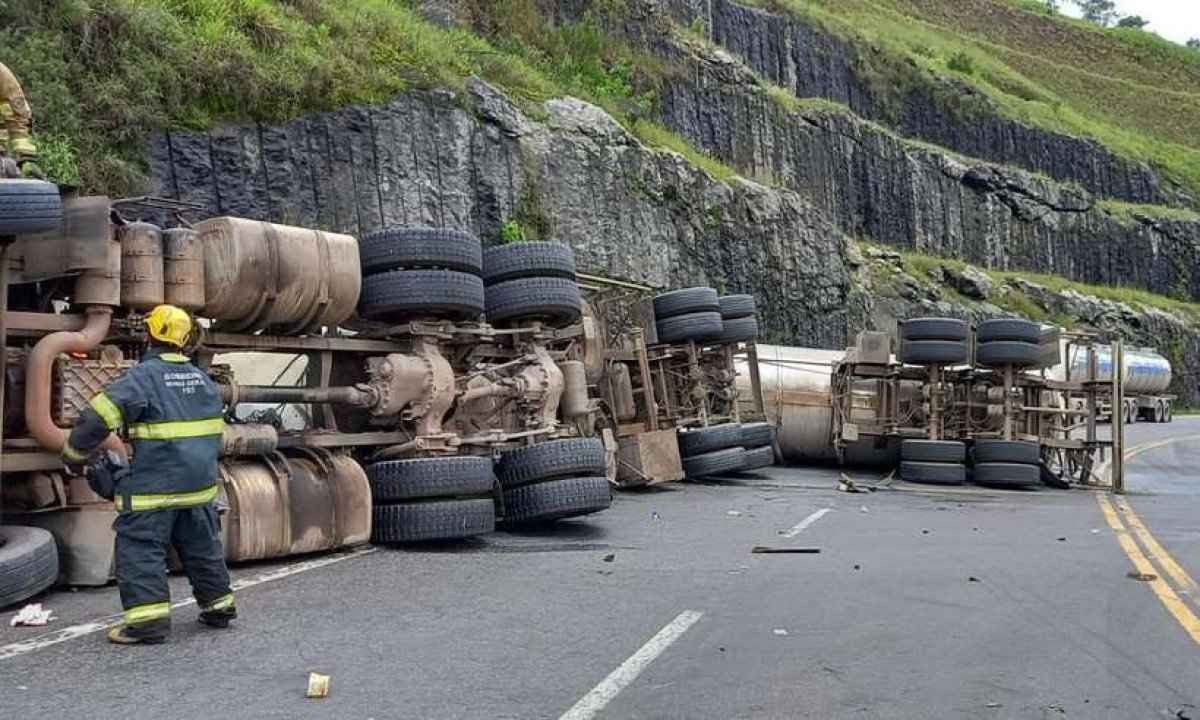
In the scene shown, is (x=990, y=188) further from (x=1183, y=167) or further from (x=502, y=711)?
(x=502, y=711)

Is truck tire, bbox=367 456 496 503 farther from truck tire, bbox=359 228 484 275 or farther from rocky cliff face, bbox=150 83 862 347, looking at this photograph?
rocky cliff face, bbox=150 83 862 347

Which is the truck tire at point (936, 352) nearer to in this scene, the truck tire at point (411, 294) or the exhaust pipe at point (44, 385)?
the truck tire at point (411, 294)

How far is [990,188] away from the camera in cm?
4966

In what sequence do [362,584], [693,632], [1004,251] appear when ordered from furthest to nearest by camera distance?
[1004,251], [362,584], [693,632]

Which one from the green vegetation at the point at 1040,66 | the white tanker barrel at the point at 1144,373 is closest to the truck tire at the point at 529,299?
the white tanker barrel at the point at 1144,373

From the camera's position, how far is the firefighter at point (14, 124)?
22.8 feet

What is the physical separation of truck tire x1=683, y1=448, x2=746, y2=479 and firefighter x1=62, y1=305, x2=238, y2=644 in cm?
915

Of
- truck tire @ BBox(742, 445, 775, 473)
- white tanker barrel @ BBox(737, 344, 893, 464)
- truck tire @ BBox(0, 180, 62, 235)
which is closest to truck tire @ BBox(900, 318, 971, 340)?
white tanker barrel @ BBox(737, 344, 893, 464)

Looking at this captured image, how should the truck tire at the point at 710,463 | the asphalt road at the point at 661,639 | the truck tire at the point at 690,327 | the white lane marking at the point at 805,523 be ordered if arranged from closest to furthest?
the asphalt road at the point at 661,639 < the white lane marking at the point at 805,523 < the truck tire at the point at 710,463 < the truck tire at the point at 690,327

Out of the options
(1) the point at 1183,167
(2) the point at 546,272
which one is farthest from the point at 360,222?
(1) the point at 1183,167

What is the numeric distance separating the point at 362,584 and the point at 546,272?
4.09m

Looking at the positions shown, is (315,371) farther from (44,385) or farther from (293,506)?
(44,385)

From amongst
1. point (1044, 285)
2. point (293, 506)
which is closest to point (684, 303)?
point (293, 506)

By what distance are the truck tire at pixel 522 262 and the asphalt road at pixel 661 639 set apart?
2310mm
